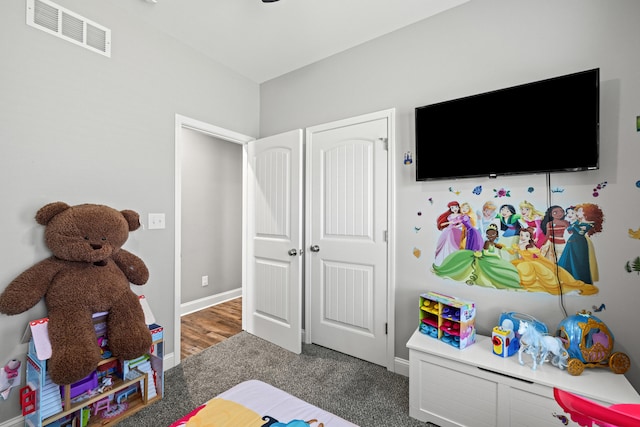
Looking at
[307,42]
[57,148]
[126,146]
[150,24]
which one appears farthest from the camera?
[307,42]

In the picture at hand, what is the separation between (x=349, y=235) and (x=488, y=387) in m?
1.36

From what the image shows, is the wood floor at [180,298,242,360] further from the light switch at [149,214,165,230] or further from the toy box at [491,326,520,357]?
the toy box at [491,326,520,357]

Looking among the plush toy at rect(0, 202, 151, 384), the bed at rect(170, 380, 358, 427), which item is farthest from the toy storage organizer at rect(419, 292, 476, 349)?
the plush toy at rect(0, 202, 151, 384)

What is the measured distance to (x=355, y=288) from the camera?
2426 mm

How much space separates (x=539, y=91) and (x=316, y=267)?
2.05m

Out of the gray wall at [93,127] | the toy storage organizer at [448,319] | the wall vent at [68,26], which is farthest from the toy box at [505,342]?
the wall vent at [68,26]

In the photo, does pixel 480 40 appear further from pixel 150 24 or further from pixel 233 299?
pixel 233 299

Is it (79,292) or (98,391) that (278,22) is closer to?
(79,292)

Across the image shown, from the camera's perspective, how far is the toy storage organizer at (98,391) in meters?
1.48

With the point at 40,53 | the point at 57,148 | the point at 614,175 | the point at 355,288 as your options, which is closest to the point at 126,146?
the point at 57,148

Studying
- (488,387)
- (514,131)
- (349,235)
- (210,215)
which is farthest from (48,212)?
(514,131)

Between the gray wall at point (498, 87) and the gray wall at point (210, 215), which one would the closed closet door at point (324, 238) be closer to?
the gray wall at point (498, 87)

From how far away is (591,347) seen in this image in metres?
1.44

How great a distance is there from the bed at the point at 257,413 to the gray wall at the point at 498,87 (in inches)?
51.4
